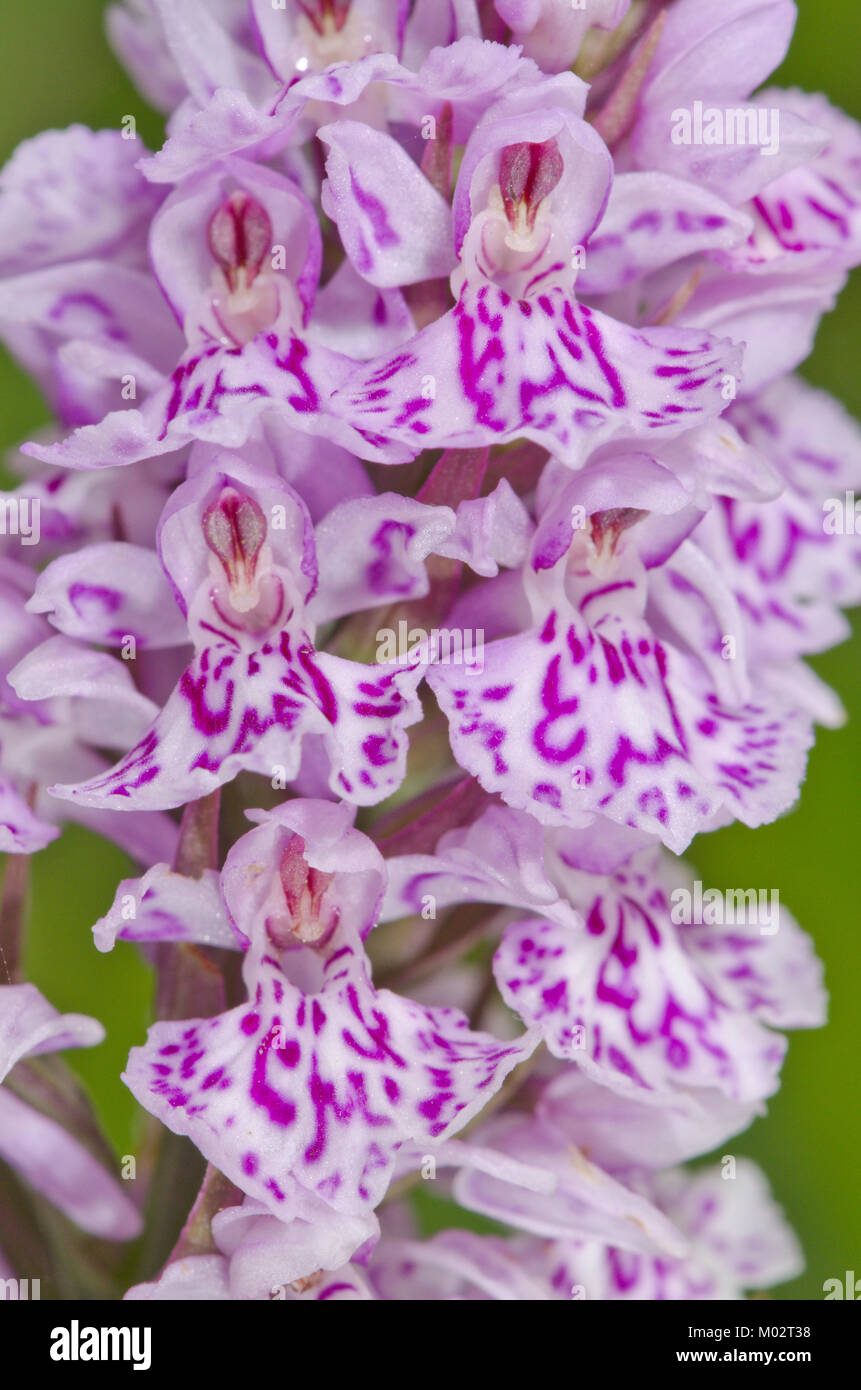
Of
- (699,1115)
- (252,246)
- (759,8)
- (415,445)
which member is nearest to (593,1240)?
(699,1115)

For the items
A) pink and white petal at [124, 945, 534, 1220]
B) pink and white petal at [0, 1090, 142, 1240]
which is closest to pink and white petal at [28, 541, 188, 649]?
pink and white petal at [124, 945, 534, 1220]

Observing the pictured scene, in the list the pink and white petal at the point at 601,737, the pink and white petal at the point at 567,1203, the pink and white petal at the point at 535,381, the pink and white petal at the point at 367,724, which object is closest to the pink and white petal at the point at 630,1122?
the pink and white petal at the point at 567,1203

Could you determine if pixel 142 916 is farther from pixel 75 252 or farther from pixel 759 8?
pixel 759 8

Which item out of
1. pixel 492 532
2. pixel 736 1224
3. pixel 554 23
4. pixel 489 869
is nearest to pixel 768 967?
pixel 736 1224

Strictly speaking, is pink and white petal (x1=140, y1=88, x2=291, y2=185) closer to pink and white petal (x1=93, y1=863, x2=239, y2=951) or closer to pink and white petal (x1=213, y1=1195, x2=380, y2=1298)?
pink and white petal (x1=93, y1=863, x2=239, y2=951)

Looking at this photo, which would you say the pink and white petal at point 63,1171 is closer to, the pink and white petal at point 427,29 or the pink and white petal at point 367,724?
the pink and white petal at point 367,724
